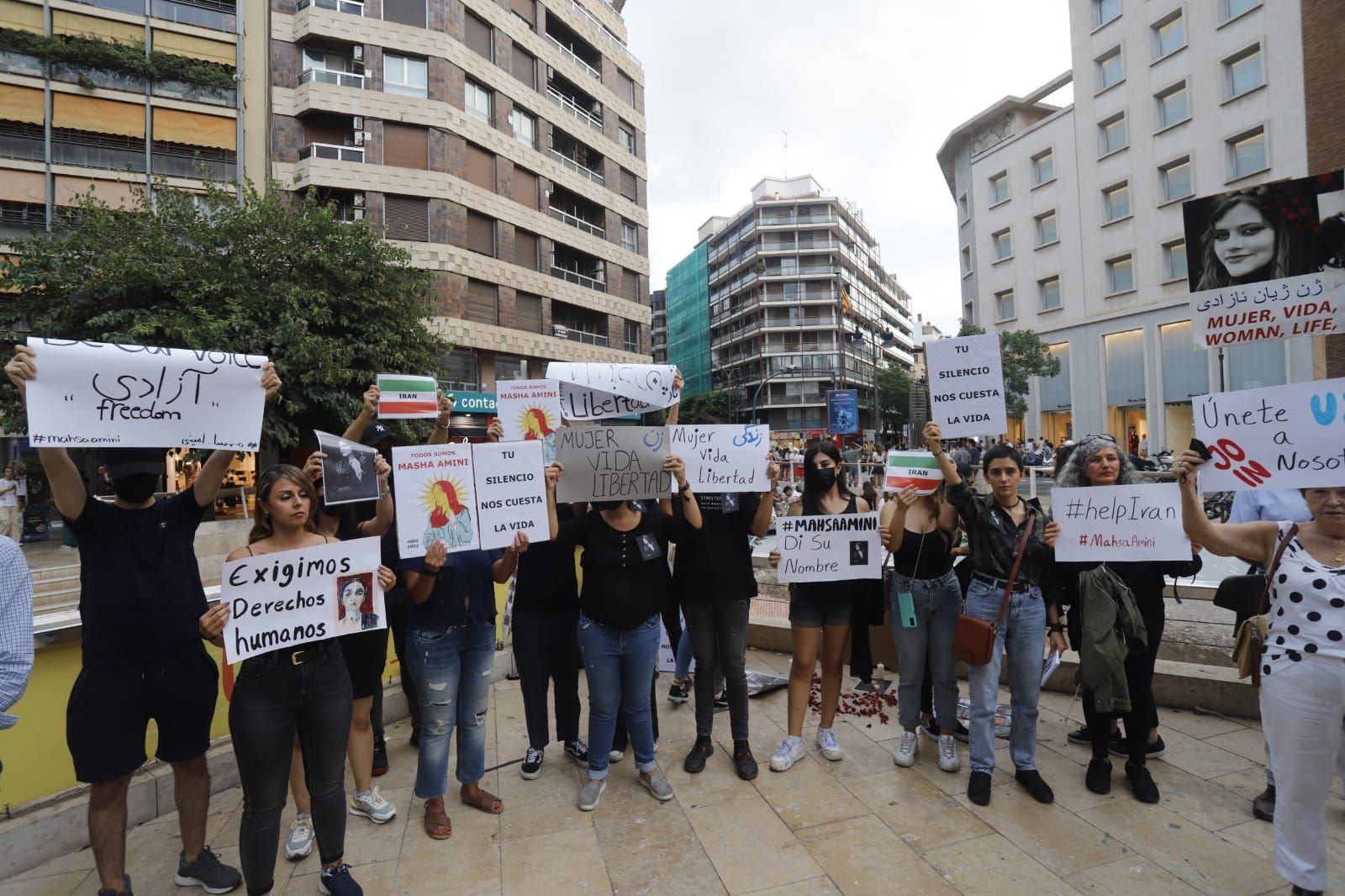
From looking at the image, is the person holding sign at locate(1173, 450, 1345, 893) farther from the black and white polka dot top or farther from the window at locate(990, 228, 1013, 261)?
the window at locate(990, 228, 1013, 261)

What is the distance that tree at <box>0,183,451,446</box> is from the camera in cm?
1448

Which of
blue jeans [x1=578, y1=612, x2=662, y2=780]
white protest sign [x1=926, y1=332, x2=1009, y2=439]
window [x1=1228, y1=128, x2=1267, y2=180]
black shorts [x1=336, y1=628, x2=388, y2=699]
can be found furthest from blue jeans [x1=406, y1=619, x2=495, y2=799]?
window [x1=1228, y1=128, x2=1267, y2=180]

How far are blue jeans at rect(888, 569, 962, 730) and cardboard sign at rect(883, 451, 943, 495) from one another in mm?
628

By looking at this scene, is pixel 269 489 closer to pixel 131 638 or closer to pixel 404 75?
pixel 131 638

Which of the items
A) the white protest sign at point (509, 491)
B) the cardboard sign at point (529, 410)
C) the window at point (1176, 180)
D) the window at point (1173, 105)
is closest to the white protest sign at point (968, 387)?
the white protest sign at point (509, 491)

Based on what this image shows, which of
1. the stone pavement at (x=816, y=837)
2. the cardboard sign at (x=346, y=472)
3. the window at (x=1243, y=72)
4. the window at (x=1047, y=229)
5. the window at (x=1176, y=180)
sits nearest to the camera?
the stone pavement at (x=816, y=837)

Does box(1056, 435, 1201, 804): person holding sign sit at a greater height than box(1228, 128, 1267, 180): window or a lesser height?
lesser

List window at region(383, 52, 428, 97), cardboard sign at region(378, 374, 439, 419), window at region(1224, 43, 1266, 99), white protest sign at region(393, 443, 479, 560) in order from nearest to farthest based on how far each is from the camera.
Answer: white protest sign at region(393, 443, 479, 560) < cardboard sign at region(378, 374, 439, 419) < window at region(383, 52, 428, 97) < window at region(1224, 43, 1266, 99)

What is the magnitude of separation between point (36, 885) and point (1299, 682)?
6.01 m

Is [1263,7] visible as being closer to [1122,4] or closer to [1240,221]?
[1122,4]

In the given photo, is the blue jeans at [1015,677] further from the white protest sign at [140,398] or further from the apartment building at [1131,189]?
the apartment building at [1131,189]

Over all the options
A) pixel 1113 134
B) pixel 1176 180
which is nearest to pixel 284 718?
pixel 1176 180

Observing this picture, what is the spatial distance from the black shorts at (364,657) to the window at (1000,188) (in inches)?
1560

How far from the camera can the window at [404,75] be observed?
2222cm
